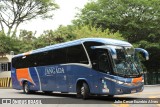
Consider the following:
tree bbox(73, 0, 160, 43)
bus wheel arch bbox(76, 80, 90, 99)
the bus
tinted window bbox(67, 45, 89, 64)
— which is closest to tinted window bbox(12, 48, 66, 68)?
the bus

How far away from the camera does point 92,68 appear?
18766 millimetres

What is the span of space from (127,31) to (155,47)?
13.5ft

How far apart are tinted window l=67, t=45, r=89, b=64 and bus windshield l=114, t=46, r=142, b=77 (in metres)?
1.91

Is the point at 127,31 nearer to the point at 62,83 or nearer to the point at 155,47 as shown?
the point at 155,47

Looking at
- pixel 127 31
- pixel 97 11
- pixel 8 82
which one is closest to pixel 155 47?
pixel 127 31

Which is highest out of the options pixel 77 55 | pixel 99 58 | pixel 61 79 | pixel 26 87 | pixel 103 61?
pixel 77 55

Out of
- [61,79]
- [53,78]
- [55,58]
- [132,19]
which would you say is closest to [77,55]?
[61,79]

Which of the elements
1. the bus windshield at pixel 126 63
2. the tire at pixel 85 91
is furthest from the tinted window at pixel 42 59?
the bus windshield at pixel 126 63

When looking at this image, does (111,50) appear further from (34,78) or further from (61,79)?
(34,78)

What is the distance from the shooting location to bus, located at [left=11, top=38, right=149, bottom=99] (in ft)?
57.7

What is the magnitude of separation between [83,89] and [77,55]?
178 cm

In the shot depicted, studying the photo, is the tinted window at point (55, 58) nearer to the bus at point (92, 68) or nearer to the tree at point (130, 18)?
the bus at point (92, 68)

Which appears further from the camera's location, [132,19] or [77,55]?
[132,19]

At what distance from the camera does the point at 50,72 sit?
912 inches
